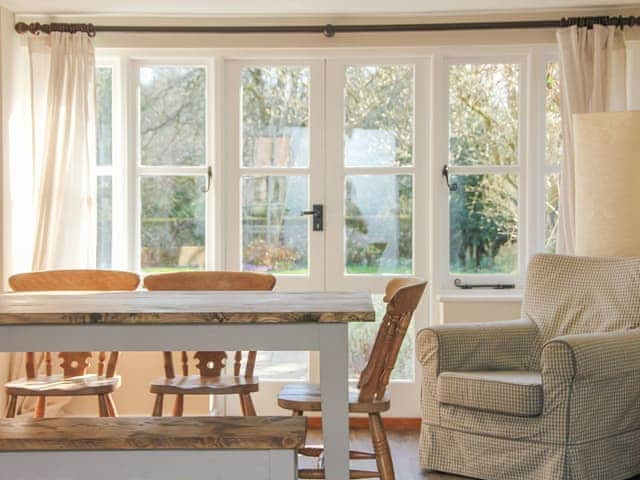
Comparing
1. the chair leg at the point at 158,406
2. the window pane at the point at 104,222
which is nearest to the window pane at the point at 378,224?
the window pane at the point at 104,222

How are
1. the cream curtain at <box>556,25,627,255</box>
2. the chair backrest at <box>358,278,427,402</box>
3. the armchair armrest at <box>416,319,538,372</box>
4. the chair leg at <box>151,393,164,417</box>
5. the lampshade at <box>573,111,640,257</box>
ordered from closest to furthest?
the chair backrest at <box>358,278,427,402</box>
the chair leg at <box>151,393,164,417</box>
the armchair armrest at <box>416,319,538,372</box>
the lampshade at <box>573,111,640,257</box>
the cream curtain at <box>556,25,627,255</box>

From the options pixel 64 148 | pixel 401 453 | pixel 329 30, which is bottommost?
pixel 401 453

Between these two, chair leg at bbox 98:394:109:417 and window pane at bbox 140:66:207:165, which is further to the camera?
window pane at bbox 140:66:207:165

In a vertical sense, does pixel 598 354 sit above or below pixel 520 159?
below

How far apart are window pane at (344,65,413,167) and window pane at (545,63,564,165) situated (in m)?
0.80

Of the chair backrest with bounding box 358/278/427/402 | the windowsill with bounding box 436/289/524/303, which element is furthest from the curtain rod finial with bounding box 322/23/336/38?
the chair backrest with bounding box 358/278/427/402

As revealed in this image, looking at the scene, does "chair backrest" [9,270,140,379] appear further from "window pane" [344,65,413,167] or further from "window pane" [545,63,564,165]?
"window pane" [545,63,564,165]

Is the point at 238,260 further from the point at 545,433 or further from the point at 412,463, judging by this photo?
the point at 545,433

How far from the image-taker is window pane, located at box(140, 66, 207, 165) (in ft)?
17.3

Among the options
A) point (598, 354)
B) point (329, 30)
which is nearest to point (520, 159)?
point (329, 30)

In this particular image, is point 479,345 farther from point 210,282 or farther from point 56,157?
point 56,157

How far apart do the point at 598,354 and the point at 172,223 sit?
2641mm

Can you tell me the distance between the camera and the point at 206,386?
3.71 metres

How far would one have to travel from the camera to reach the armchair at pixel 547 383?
12.1 ft
